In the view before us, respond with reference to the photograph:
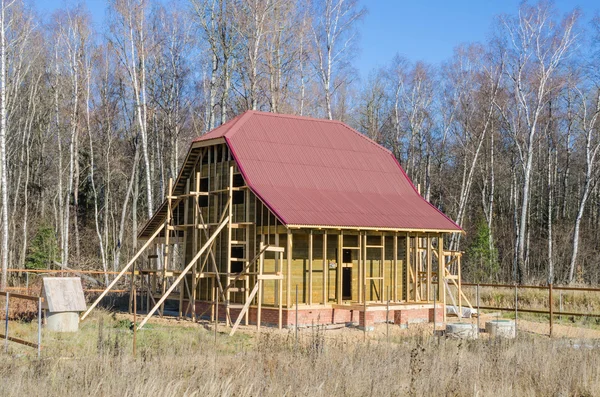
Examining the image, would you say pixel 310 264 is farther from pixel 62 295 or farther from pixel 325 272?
pixel 62 295

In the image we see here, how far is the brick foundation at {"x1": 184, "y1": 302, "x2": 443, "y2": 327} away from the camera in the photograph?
76.6 ft

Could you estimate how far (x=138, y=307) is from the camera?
29.1m

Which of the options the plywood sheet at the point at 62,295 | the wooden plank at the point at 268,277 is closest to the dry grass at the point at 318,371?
the plywood sheet at the point at 62,295

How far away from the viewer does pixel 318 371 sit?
38.2ft

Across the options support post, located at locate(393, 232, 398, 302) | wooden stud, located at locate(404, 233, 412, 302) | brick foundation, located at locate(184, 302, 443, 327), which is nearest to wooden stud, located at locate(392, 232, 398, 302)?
support post, located at locate(393, 232, 398, 302)

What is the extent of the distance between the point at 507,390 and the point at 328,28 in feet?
90.8

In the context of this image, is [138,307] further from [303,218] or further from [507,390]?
[507,390]

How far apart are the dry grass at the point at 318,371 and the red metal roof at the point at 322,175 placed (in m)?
8.92

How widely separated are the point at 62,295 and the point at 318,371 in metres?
11.3

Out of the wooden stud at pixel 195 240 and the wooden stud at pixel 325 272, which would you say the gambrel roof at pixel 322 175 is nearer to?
the wooden stud at pixel 325 272

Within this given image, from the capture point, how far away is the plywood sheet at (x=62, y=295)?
67.7 ft

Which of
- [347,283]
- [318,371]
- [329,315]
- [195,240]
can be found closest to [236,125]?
[195,240]

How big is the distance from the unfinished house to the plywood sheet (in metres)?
2.23

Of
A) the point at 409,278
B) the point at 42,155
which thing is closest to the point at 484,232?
the point at 409,278
